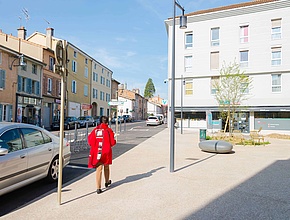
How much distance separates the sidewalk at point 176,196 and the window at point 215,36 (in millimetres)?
21926

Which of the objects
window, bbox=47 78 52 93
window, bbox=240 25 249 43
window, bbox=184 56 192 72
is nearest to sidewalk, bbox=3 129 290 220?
window, bbox=184 56 192 72

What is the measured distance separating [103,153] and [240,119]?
23440 mm

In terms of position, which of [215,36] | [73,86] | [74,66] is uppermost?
[215,36]

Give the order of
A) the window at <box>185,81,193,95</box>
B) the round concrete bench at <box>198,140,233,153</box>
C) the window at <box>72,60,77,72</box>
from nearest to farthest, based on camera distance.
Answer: the round concrete bench at <box>198,140,233,153</box> < the window at <box>185,81,193,95</box> < the window at <box>72,60,77,72</box>

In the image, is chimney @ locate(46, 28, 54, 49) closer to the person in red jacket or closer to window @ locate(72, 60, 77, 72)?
window @ locate(72, 60, 77, 72)

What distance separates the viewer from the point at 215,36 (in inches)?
1070

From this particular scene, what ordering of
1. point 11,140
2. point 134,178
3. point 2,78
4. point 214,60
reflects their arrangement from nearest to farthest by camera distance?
point 11,140 → point 134,178 → point 2,78 → point 214,60

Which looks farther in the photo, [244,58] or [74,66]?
[74,66]

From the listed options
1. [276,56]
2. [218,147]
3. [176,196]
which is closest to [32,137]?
[176,196]

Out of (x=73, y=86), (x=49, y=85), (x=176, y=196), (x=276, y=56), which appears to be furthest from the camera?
(x=73, y=86)

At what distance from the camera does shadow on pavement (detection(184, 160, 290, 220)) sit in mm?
3857

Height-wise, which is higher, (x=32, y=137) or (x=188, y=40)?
(x=188, y=40)

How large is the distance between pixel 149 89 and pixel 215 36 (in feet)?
247

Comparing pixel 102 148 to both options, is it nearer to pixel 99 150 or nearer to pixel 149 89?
pixel 99 150
